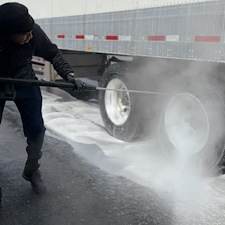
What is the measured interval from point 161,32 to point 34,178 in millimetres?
2162

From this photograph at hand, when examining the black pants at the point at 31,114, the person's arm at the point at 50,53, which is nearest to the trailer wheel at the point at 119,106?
the person's arm at the point at 50,53

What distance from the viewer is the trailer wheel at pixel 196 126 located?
3.54m

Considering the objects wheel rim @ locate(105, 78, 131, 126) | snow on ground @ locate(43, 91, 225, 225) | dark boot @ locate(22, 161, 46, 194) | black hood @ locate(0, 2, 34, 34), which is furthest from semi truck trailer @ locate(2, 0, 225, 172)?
black hood @ locate(0, 2, 34, 34)

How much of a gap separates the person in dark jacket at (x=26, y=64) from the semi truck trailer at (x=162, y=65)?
1206 millimetres

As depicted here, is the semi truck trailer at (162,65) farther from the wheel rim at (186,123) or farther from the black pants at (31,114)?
the black pants at (31,114)

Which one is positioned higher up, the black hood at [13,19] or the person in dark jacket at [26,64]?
the black hood at [13,19]

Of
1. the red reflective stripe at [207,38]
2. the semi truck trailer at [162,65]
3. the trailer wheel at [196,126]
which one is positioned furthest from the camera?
the trailer wheel at [196,126]

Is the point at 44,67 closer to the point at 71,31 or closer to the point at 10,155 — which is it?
the point at 71,31

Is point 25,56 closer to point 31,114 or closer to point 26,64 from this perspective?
point 26,64

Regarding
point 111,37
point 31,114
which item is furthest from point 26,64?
point 111,37

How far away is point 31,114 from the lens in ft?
10.9

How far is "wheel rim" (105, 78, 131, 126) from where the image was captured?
525 cm

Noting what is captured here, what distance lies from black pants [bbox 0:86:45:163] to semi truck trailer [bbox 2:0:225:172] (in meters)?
1.23

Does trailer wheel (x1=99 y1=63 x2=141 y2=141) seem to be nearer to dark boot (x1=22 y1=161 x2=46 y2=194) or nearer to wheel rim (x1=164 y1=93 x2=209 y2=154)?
wheel rim (x1=164 y1=93 x2=209 y2=154)
